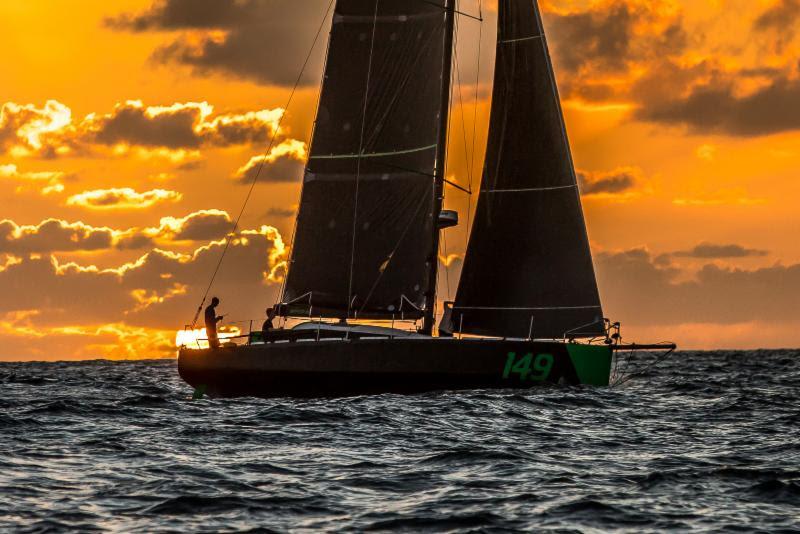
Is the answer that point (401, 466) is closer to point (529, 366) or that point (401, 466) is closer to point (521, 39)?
point (529, 366)

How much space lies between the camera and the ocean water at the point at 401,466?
42.7ft

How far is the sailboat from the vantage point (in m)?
27.7

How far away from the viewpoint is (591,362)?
2888 centimetres

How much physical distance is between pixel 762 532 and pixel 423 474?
5.00 m

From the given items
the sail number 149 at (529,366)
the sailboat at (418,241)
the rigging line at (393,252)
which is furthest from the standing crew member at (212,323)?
the sail number 149 at (529,366)

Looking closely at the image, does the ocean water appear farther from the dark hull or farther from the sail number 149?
the sail number 149

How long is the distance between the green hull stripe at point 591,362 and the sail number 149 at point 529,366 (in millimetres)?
700

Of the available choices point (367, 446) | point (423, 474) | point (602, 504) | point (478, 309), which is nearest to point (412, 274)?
point (478, 309)

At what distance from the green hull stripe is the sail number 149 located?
0.70 metres

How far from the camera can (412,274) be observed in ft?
101

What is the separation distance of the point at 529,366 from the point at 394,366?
10.7 ft

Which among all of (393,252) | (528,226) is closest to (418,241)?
(393,252)

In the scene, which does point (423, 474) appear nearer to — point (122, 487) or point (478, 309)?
point (122, 487)

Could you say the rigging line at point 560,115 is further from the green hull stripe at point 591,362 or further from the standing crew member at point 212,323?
the standing crew member at point 212,323
